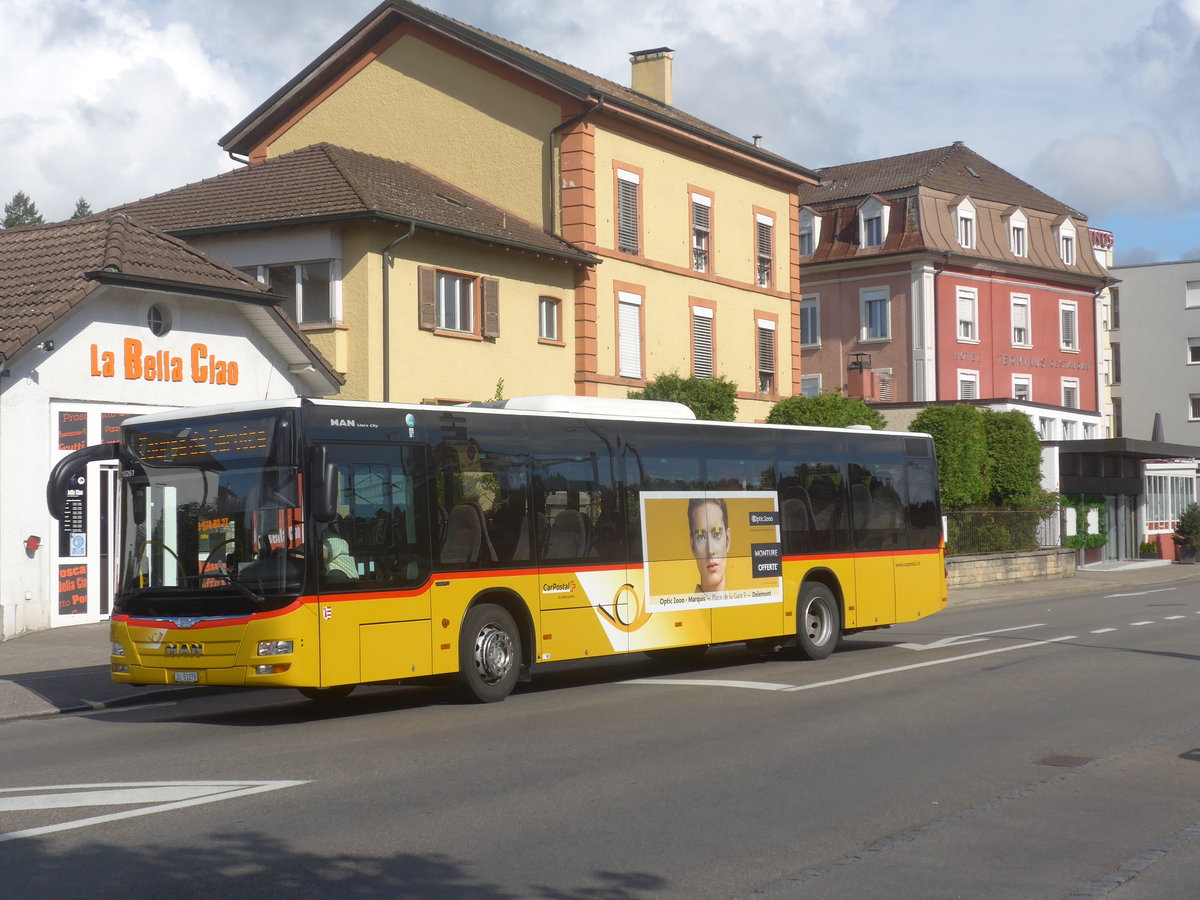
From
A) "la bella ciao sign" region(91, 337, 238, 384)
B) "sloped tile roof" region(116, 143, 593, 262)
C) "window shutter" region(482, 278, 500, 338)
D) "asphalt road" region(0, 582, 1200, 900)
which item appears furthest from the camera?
"window shutter" region(482, 278, 500, 338)

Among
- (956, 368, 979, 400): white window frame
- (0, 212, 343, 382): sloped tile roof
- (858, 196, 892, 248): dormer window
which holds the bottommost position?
(0, 212, 343, 382): sloped tile roof

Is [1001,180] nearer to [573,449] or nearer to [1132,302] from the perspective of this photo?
[1132,302]

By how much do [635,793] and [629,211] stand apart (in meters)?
26.8

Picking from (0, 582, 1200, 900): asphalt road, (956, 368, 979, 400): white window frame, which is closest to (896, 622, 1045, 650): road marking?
(0, 582, 1200, 900): asphalt road

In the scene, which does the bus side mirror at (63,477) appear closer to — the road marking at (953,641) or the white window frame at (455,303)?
the road marking at (953,641)

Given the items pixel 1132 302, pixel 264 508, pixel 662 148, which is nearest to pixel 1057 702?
pixel 264 508

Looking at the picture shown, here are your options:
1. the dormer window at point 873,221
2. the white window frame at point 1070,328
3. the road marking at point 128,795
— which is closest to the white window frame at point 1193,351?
the white window frame at point 1070,328

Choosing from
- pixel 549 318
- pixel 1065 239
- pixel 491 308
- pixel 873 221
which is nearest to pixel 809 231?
pixel 873 221

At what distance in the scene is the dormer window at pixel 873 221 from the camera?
5559 cm

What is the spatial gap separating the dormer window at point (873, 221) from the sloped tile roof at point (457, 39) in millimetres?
16512

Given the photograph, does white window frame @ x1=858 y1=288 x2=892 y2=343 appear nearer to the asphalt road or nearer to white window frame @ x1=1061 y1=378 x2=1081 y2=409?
white window frame @ x1=1061 y1=378 x2=1081 y2=409

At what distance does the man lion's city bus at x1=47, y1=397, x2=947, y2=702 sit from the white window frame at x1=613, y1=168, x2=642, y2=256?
1647 cm

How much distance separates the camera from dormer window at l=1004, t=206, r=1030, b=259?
2297 inches

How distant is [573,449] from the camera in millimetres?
15453
